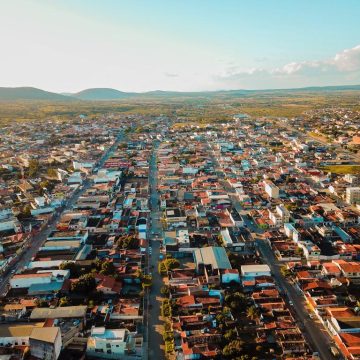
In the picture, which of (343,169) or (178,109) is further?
(178,109)

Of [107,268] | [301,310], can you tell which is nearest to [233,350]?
[301,310]

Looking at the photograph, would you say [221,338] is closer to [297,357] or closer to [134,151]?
[297,357]

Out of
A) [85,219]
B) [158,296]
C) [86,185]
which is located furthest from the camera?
[86,185]

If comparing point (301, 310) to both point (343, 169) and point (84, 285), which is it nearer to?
point (84, 285)

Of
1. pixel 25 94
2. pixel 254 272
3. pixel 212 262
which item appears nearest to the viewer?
pixel 254 272

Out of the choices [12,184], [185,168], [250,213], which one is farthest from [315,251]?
[12,184]

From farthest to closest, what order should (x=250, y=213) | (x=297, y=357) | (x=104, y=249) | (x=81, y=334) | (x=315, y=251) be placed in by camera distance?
1. (x=250, y=213)
2. (x=104, y=249)
3. (x=315, y=251)
4. (x=81, y=334)
5. (x=297, y=357)
